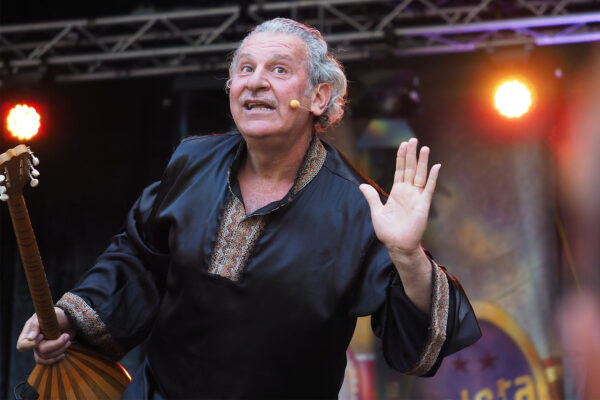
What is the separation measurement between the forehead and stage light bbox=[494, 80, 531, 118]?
435 centimetres

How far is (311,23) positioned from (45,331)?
4518mm

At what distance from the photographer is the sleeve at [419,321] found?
208 centimetres

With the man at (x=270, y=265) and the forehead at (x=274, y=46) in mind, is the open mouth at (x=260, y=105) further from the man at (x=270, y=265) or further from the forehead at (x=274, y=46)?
the forehead at (x=274, y=46)

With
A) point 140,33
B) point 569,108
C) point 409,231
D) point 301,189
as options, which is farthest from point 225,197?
point 569,108

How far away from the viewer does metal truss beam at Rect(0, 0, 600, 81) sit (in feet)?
19.8

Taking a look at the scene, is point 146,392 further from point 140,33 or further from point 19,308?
point 19,308

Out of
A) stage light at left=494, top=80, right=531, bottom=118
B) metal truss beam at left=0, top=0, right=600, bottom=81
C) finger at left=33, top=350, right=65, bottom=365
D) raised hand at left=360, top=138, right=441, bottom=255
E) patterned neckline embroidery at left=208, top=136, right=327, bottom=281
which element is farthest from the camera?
stage light at left=494, top=80, right=531, bottom=118

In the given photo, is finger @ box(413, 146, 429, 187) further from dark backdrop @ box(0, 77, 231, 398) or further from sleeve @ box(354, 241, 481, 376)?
dark backdrop @ box(0, 77, 231, 398)

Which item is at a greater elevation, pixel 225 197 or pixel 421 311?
pixel 225 197

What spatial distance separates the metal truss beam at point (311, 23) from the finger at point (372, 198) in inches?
157

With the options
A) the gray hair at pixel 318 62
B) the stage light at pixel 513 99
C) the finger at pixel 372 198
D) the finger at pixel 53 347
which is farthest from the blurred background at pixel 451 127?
the finger at pixel 372 198

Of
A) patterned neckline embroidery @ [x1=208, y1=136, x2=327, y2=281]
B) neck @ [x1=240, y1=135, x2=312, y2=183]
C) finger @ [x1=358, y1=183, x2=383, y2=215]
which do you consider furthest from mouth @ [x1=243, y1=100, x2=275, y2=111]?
finger @ [x1=358, y1=183, x2=383, y2=215]

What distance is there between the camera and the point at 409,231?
2.01 m

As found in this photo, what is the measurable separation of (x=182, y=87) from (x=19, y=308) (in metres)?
2.71
